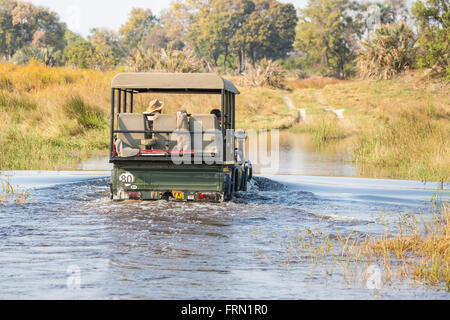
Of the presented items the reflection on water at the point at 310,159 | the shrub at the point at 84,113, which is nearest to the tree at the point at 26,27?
the shrub at the point at 84,113

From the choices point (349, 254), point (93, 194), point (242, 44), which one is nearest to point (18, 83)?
point (93, 194)

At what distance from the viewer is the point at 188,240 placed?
8.20 m

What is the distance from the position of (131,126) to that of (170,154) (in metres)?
0.94

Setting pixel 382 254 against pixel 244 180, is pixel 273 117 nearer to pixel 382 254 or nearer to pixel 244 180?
pixel 244 180

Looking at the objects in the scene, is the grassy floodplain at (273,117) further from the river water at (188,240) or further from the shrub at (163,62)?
the river water at (188,240)

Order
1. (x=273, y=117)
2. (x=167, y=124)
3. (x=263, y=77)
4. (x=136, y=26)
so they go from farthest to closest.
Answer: (x=136, y=26), (x=263, y=77), (x=273, y=117), (x=167, y=124)

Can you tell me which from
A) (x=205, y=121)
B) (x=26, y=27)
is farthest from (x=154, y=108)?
(x=26, y=27)

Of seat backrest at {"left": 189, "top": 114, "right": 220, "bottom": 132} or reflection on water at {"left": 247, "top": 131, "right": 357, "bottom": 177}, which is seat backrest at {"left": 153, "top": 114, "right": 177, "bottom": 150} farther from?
reflection on water at {"left": 247, "top": 131, "right": 357, "bottom": 177}

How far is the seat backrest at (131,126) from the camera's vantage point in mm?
10680

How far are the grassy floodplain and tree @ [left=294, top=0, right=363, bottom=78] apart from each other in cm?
3143

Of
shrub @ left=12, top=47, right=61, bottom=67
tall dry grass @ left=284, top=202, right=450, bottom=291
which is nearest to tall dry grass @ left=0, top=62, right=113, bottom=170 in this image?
shrub @ left=12, top=47, right=61, bottom=67

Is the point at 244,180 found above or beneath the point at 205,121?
beneath

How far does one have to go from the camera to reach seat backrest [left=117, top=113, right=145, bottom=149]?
10.7 meters
